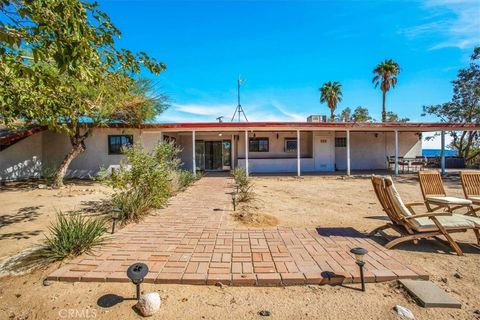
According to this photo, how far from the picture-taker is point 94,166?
1386cm

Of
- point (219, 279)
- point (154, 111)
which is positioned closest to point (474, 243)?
point (219, 279)

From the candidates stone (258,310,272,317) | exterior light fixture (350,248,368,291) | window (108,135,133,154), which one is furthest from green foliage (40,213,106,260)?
window (108,135,133,154)

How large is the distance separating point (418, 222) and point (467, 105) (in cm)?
2529

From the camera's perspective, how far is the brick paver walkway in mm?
2840

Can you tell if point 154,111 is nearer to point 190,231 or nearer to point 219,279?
point 190,231

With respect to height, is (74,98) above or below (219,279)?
above

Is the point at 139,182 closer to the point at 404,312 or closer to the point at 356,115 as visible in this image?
the point at 404,312

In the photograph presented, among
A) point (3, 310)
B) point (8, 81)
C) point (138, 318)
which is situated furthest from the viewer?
point (8, 81)

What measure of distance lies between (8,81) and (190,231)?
3705mm

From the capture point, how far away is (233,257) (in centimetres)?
337

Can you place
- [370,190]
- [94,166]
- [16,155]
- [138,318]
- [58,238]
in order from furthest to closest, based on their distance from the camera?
[94,166] < [16,155] < [370,190] < [58,238] < [138,318]

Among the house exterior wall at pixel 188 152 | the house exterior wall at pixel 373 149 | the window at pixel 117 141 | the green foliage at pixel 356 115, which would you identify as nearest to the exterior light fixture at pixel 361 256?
the house exterior wall at pixel 188 152

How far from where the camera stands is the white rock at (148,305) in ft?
7.52

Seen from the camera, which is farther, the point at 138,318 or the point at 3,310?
the point at 3,310
